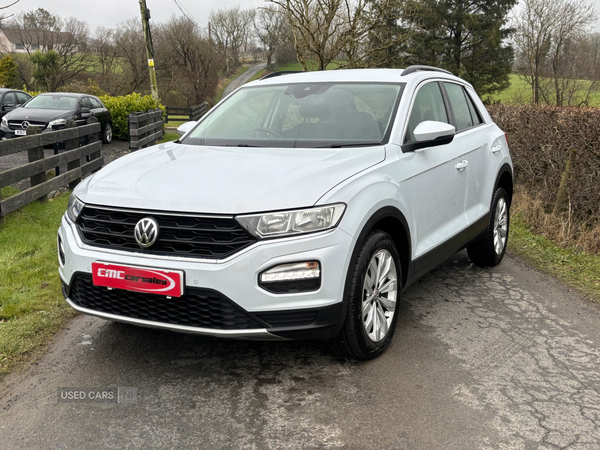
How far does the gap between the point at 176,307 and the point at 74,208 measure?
103 cm

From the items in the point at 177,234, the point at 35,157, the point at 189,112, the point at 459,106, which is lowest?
the point at 189,112

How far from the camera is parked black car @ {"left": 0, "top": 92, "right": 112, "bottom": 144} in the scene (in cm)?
1605

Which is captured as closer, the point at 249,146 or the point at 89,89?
the point at 249,146

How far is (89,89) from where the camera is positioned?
30.8m

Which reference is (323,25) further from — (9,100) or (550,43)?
(550,43)

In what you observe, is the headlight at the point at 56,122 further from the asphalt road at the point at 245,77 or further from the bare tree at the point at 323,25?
the asphalt road at the point at 245,77

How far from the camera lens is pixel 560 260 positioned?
638cm

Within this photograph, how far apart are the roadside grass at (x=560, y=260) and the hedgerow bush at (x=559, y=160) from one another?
223 mm

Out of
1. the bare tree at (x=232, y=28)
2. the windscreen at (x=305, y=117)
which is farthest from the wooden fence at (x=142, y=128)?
the bare tree at (x=232, y=28)

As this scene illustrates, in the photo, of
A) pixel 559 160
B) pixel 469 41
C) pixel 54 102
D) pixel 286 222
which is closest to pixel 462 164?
pixel 286 222

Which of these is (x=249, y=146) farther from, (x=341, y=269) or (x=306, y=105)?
(x=341, y=269)

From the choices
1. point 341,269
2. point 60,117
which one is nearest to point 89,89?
point 60,117

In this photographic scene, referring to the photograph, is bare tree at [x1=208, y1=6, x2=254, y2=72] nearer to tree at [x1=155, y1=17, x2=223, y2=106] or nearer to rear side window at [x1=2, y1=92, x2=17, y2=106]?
tree at [x1=155, y1=17, x2=223, y2=106]

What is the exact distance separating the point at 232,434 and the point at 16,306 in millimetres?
2569
